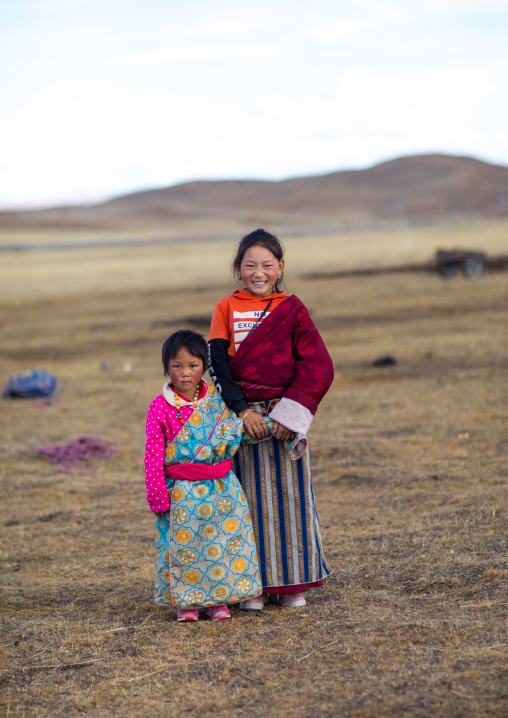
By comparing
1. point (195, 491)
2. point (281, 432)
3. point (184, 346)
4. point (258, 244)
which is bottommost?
point (195, 491)

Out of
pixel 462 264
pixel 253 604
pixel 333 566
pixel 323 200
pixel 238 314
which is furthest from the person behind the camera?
pixel 323 200

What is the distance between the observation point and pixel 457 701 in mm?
2674

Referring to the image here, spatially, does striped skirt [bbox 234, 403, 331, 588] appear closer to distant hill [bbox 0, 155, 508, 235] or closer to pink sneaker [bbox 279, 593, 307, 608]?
pink sneaker [bbox 279, 593, 307, 608]

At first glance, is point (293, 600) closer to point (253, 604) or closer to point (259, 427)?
point (253, 604)

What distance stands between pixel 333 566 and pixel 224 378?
1.42 metres

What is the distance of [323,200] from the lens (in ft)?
481

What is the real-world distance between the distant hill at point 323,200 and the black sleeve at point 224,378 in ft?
245

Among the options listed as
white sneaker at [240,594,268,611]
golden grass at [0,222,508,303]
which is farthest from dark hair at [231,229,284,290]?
golden grass at [0,222,508,303]

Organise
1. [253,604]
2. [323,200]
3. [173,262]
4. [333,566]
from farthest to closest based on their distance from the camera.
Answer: [323,200], [173,262], [333,566], [253,604]

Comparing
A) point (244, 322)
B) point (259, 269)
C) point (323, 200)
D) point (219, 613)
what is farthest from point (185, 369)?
point (323, 200)

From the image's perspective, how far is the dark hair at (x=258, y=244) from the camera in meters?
3.58

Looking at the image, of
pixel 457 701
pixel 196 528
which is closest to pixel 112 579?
pixel 196 528

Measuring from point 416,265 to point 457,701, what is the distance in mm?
25586

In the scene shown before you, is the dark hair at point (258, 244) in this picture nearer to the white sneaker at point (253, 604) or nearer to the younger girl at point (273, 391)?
A: the younger girl at point (273, 391)
